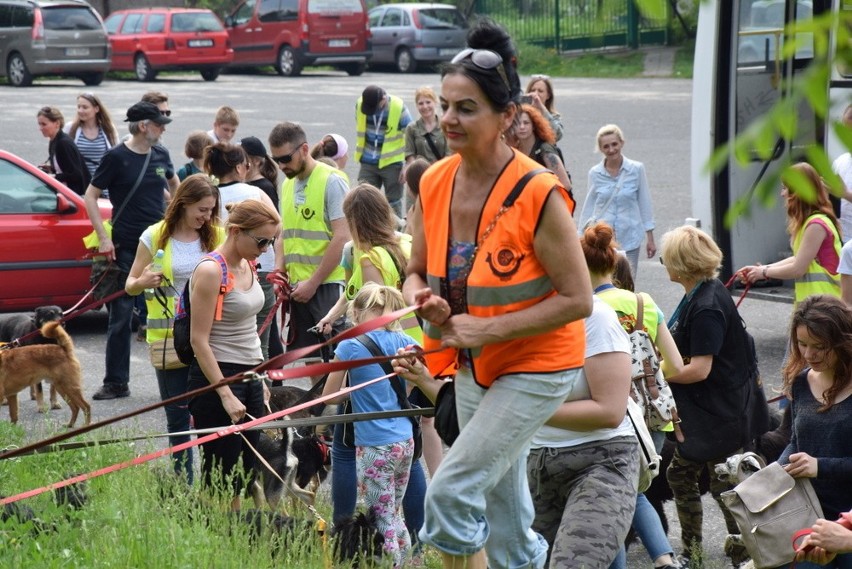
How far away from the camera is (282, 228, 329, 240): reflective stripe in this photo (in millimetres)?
8055

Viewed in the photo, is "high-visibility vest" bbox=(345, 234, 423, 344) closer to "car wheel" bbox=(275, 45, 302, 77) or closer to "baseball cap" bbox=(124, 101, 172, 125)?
"baseball cap" bbox=(124, 101, 172, 125)

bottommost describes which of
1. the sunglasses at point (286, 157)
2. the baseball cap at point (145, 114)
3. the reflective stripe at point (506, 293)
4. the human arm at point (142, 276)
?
the human arm at point (142, 276)

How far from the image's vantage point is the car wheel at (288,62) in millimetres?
34703

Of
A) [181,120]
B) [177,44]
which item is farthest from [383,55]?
[181,120]

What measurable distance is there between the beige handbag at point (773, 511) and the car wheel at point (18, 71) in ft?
95.7

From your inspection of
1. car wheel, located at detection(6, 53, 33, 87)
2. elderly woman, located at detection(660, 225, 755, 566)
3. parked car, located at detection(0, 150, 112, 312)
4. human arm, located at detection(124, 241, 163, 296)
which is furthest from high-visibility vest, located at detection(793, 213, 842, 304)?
car wheel, located at detection(6, 53, 33, 87)

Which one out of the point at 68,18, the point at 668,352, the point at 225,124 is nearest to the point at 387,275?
the point at 668,352

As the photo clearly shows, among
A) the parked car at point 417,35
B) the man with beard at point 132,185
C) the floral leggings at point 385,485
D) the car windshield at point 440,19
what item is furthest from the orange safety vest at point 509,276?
the car windshield at point 440,19

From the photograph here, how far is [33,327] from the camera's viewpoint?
932 cm

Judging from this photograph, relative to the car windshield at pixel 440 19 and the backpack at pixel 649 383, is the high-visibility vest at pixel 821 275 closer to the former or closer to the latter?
the backpack at pixel 649 383

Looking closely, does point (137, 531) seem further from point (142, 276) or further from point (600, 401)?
point (142, 276)

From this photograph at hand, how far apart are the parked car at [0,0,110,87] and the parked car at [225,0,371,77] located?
4.82 m

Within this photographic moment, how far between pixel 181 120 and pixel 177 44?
9.49 meters

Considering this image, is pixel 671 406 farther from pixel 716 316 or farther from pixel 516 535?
pixel 516 535
